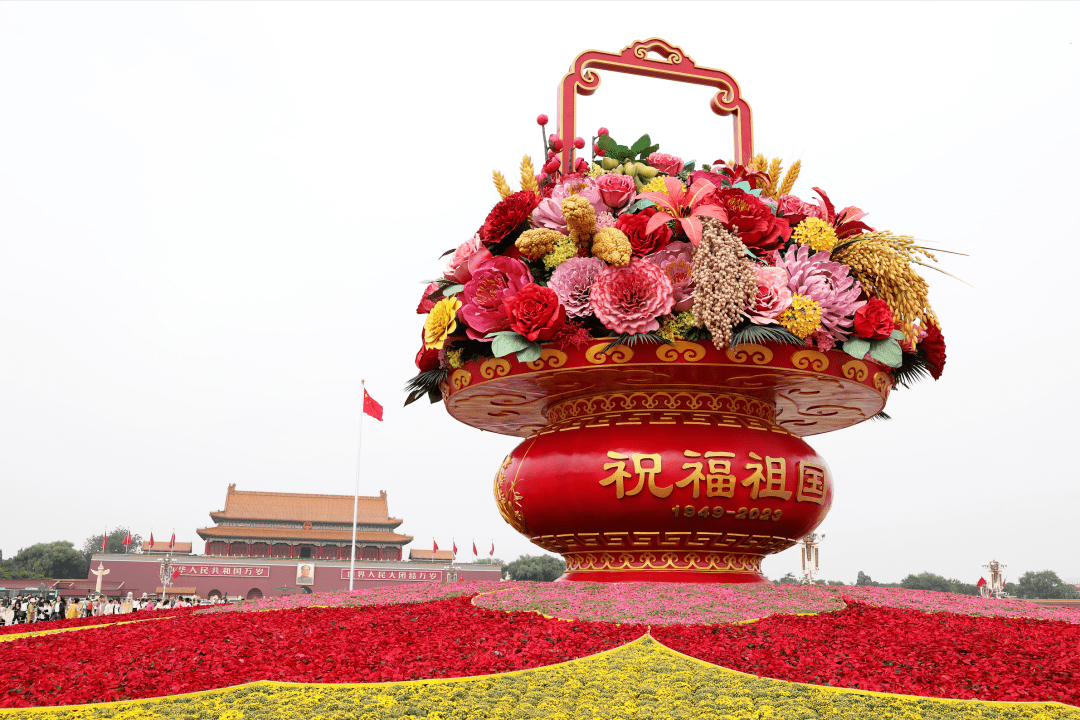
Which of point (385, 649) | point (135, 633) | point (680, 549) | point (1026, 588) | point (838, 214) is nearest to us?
point (385, 649)

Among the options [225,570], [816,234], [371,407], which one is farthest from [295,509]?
[816,234]

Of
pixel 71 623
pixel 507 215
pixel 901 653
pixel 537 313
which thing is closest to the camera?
pixel 901 653

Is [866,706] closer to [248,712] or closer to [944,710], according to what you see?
[944,710]

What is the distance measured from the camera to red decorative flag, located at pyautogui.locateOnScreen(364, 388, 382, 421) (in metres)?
20.0

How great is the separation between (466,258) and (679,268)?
157cm

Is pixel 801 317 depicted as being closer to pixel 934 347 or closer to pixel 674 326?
pixel 674 326

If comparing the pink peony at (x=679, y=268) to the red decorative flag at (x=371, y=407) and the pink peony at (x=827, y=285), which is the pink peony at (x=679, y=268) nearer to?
the pink peony at (x=827, y=285)

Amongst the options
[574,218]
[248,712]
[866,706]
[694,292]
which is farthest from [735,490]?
[248,712]

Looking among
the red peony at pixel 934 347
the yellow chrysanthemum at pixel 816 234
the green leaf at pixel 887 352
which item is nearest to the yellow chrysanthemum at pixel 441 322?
the yellow chrysanthemum at pixel 816 234

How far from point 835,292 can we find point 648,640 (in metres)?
2.65

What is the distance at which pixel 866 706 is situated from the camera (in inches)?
110

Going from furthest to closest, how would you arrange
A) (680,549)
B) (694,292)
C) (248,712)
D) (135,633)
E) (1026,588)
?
1. (1026,588)
2. (680,549)
3. (694,292)
4. (135,633)
5. (248,712)

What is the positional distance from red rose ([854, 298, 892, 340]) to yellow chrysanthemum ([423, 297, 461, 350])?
2.70 metres

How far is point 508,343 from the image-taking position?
516cm
